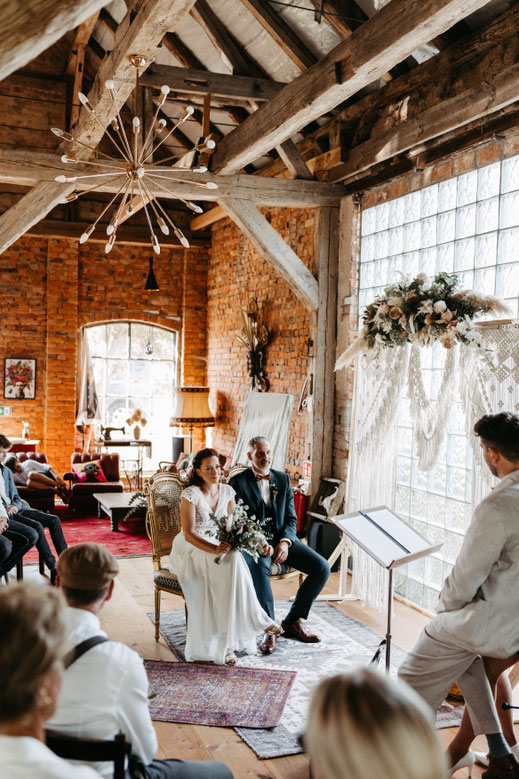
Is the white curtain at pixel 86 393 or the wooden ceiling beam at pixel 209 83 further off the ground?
the wooden ceiling beam at pixel 209 83

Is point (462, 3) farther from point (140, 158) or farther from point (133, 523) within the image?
point (133, 523)

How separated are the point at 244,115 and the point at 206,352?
4.33 m

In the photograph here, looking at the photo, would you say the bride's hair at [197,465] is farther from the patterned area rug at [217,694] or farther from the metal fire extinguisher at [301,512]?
the metal fire extinguisher at [301,512]

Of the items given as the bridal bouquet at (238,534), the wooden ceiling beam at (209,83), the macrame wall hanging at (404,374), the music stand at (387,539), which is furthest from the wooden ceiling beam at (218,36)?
the music stand at (387,539)

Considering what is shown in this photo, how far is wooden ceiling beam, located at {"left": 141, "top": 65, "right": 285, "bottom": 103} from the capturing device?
6340mm

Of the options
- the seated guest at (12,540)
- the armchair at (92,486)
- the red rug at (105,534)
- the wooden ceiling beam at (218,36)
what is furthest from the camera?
the armchair at (92,486)

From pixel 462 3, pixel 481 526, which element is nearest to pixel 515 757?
pixel 481 526

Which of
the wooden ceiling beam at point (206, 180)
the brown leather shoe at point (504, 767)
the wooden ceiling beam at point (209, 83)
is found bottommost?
the brown leather shoe at point (504, 767)

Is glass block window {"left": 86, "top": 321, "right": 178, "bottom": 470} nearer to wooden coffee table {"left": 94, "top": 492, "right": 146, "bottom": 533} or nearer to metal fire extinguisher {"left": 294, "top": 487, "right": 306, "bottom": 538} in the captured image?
wooden coffee table {"left": 94, "top": 492, "right": 146, "bottom": 533}

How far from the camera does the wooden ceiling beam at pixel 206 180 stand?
20.5 feet

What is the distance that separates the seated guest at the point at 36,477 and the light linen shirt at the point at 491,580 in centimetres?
692

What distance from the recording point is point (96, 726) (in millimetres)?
1998

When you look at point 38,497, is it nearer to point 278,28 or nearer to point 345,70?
point 278,28

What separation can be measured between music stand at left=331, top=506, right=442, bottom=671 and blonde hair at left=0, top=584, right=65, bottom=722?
2597 mm
